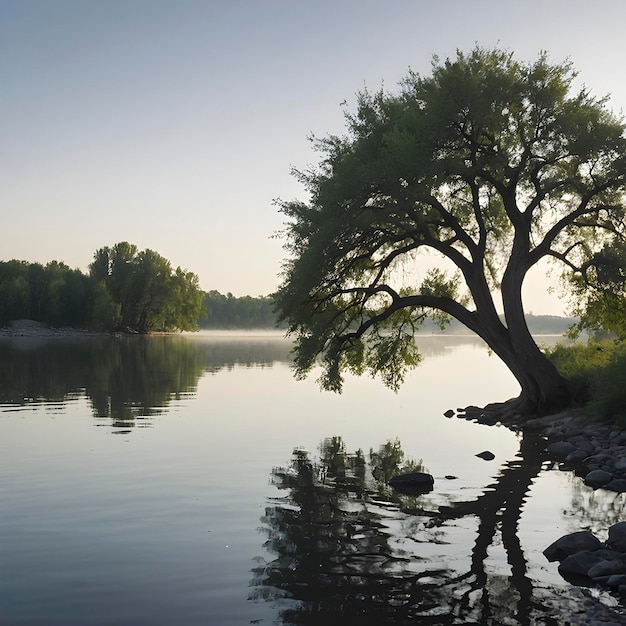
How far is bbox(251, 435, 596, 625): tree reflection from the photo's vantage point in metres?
8.73

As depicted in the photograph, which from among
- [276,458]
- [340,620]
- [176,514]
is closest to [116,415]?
[276,458]

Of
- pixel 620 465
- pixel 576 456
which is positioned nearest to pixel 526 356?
pixel 576 456

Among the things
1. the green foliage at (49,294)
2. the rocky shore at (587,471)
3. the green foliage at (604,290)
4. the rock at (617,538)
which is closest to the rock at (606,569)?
the rocky shore at (587,471)

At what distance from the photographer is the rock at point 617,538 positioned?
10836mm

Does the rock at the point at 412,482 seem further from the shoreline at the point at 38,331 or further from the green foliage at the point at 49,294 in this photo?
the green foliage at the point at 49,294

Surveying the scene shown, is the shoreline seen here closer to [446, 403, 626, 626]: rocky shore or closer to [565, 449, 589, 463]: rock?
[446, 403, 626, 626]: rocky shore

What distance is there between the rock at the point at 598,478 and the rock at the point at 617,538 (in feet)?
17.3

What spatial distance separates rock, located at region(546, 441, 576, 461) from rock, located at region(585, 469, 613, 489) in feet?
11.4

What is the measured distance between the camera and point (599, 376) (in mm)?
24609

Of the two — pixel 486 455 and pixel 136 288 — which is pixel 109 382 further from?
pixel 136 288

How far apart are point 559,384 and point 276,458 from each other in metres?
13.3

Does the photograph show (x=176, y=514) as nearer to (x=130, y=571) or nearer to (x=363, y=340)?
(x=130, y=571)

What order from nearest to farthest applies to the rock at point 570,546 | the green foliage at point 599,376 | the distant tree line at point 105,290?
the rock at point 570,546, the green foliage at point 599,376, the distant tree line at point 105,290

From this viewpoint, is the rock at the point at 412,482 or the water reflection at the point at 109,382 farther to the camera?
the water reflection at the point at 109,382
